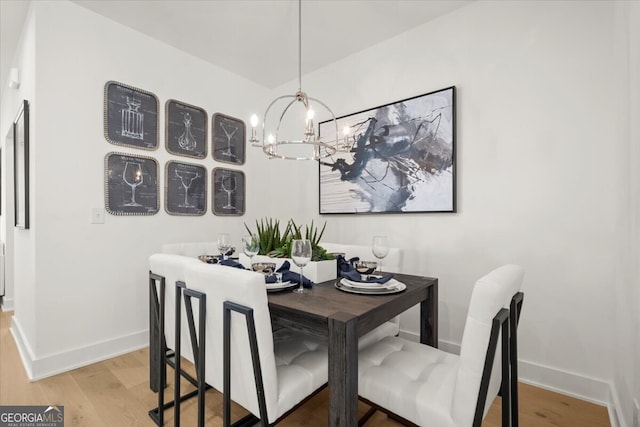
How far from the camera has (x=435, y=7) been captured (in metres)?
2.31

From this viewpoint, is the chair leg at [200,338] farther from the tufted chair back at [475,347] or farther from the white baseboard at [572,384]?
the white baseboard at [572,384]

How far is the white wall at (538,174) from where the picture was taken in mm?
1790

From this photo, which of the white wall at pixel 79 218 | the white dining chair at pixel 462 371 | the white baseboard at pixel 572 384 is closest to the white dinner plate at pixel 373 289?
the white dining chair at pixel 462 371

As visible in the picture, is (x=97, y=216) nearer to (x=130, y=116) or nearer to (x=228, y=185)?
(x=130, y=116)

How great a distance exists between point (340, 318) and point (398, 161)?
1790 millimetres

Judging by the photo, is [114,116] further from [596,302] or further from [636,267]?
[596,302]

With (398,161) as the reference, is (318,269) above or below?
below

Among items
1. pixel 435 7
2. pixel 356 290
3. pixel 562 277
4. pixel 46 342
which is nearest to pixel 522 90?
pixel 435 7

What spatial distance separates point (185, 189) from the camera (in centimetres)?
289

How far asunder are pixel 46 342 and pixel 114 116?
5.46ft

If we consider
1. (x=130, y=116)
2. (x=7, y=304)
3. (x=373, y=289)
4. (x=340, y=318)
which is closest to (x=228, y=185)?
(x=130, y=116)

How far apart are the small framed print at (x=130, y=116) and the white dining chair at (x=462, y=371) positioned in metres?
2.37

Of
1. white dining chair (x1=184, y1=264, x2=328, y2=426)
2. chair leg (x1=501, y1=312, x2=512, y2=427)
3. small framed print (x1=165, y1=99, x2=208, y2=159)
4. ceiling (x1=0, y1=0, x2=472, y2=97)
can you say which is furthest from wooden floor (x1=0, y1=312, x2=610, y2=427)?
ceiling (x1=0, y1=0, x2=472, y2=97)

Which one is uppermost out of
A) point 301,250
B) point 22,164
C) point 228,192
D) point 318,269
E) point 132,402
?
point 22,164
